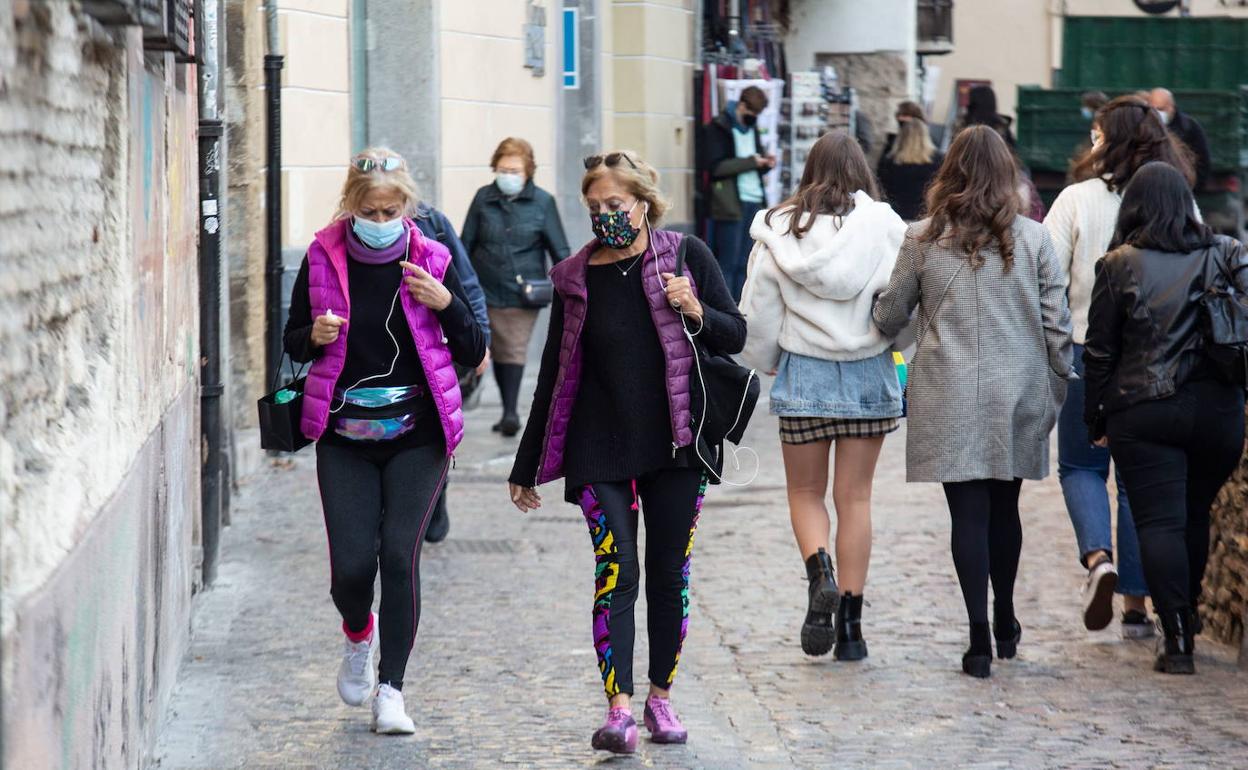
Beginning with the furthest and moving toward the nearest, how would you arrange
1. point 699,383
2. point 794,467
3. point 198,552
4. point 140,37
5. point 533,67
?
point 533,67
point 198,552
point 794,467
point 699,383
point 140,37

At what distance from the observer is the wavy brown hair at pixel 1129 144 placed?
7.15 meters

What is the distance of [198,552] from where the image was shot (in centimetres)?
745

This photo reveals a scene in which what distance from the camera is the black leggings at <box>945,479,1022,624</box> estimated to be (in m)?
6.62

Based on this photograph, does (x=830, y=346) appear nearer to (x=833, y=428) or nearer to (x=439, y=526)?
(x=833, y=428)

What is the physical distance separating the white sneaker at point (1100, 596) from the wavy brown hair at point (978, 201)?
1181 millimetres

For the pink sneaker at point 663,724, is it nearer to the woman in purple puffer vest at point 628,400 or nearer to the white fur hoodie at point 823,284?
the woman in purple puffer vest at point 628,400

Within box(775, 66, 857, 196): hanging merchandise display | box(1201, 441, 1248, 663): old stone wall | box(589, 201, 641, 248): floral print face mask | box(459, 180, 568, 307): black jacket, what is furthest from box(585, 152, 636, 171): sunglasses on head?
box(775, 66, 857, 196): hanging merchandise display

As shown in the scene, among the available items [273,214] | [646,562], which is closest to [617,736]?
[646,562]

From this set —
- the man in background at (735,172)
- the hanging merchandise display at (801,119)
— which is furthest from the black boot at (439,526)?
the hanging merchandise display at (801,119)

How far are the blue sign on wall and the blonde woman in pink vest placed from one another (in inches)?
424

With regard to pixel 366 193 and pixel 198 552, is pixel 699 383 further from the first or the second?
pixel 198 552

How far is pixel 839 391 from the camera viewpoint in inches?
267

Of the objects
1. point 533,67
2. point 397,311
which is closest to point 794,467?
point 397,311

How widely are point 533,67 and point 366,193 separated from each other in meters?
9.81
